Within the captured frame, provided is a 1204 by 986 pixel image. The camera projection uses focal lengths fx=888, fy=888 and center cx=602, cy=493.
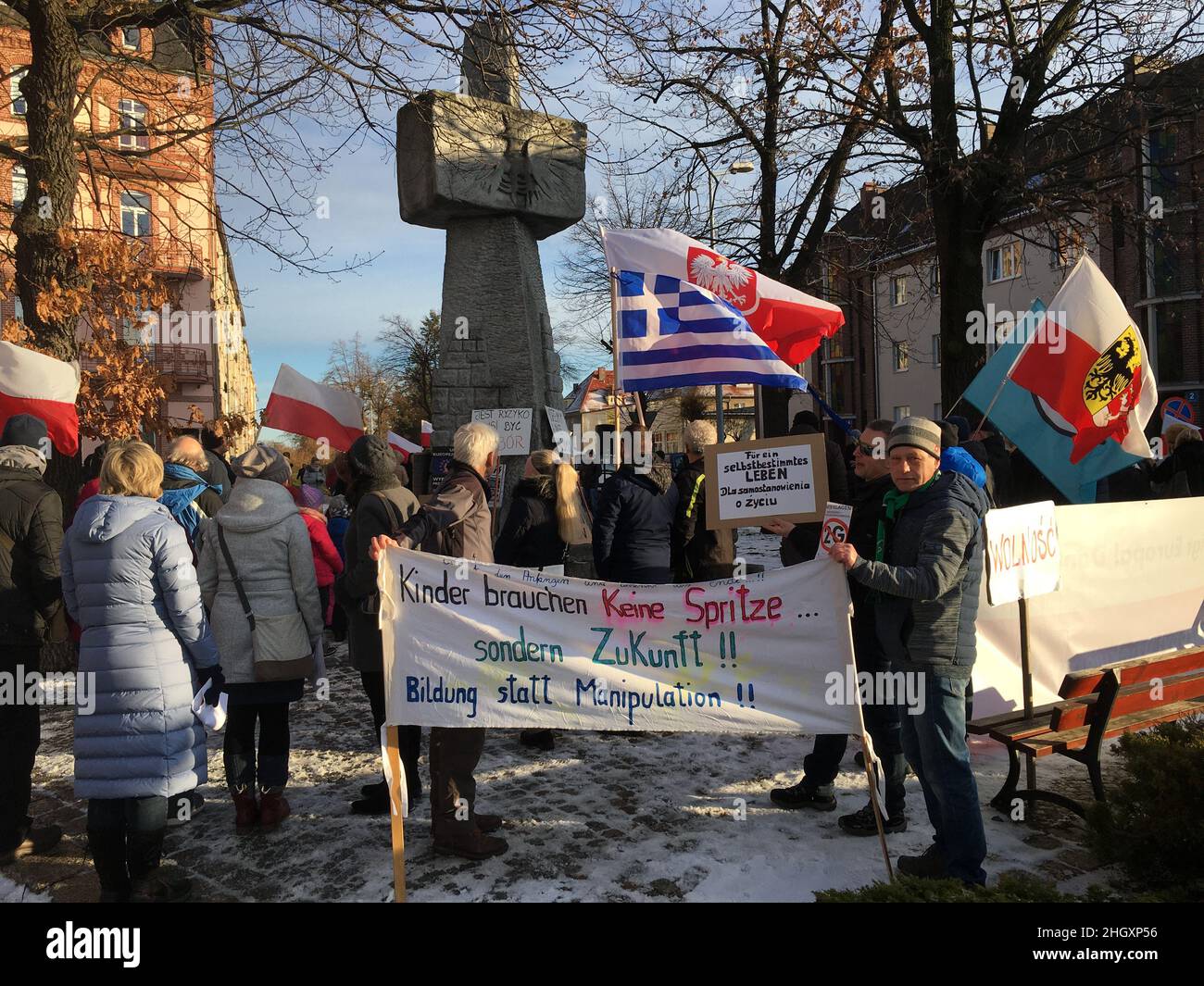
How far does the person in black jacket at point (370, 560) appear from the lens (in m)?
4.36

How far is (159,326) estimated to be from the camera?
9.31 meters

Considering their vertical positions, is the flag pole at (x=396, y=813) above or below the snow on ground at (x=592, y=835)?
above

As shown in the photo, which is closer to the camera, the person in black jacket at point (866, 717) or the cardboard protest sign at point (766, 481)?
the cardboard protest sign at point (766, 481)

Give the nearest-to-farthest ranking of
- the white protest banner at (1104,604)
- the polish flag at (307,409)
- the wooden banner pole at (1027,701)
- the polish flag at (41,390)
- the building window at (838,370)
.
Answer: the wooden banner pole at (1027,701) → the white protest banner at (1104,604) → the polish flag at (41,390) → the polish flag at (307,409) → the building window at (838,370)

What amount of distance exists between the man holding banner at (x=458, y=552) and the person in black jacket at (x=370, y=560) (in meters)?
0.20

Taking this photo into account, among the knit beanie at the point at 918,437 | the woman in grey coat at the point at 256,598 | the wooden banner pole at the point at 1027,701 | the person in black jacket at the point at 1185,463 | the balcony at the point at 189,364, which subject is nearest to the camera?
the knit beanie at the point at 918,437

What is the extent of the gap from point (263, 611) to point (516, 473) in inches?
213

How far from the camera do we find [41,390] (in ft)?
20.4

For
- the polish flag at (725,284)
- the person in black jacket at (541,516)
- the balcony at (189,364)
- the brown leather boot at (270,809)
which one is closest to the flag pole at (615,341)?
the polish flag at (725,284)

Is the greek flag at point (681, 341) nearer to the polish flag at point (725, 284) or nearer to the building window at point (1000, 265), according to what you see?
the polish flag at point (725, 284)

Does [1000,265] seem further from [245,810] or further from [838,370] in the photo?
[245,810]

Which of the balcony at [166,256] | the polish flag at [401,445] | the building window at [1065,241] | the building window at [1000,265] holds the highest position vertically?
the building window at [1000,265]
